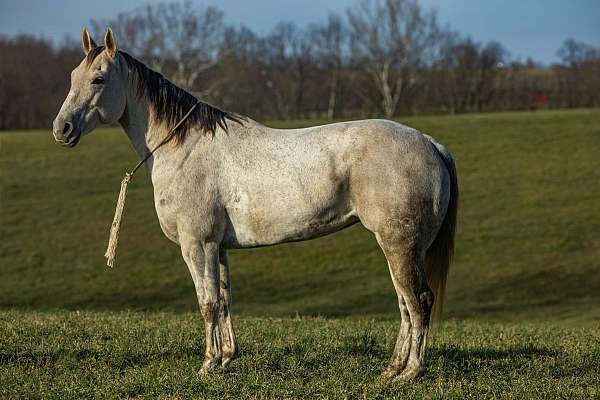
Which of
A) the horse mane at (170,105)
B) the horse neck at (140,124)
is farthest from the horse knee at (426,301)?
the horse neck at (140,124)

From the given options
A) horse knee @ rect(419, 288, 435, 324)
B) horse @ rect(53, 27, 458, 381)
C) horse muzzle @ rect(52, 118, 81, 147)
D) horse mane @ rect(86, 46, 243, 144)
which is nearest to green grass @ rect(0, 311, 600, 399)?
horse @ rect(53, 27, 458, 381)

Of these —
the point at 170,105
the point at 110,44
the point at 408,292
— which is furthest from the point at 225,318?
the point at 110,44

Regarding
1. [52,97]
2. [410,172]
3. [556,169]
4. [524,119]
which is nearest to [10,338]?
[410,172]

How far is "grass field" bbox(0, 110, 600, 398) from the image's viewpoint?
20.7 ft

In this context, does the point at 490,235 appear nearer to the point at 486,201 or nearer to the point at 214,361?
the point at 486,201

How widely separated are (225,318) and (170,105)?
1976 millimetres

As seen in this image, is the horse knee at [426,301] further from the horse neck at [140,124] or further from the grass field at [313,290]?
the horse neck at [140,124]

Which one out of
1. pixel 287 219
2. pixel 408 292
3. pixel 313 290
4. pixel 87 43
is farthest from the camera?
pixel 313 290

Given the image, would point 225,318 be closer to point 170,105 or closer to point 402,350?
point 402,350

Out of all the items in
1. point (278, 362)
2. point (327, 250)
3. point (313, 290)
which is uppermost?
point (278, 362)

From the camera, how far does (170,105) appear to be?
6.76 m

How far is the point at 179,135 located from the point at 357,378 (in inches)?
102

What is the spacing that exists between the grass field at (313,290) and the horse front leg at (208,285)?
25 cm

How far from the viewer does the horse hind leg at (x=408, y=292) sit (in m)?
6.03
